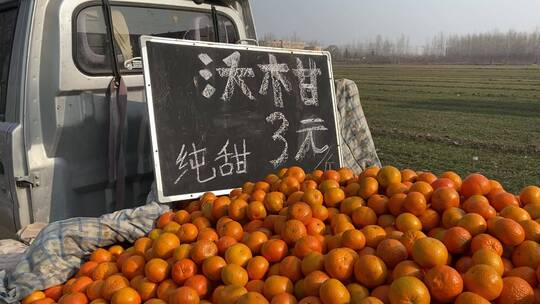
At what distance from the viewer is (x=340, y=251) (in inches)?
76.3

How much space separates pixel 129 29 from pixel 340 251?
2467 mm

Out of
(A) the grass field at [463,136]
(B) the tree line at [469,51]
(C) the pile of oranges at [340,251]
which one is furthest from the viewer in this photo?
(B) the tree line at [469,51]

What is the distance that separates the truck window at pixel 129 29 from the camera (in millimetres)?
3126

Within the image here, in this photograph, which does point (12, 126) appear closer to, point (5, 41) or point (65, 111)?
point (65, 111)

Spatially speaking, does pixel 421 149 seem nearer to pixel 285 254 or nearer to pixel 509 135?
pixel 509 135

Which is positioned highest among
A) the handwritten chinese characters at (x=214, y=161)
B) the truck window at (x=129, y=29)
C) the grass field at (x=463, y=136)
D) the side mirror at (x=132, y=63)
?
the truck window at (x=129, y=29)

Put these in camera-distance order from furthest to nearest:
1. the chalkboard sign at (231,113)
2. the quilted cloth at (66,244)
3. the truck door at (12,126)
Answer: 1. the chalkboard sign at (231,113)
2. the truck door at (12,126)
3. the quilted cloth at (66,244)

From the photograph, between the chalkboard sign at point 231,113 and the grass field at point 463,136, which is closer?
the chalkboard sign at point 231,113

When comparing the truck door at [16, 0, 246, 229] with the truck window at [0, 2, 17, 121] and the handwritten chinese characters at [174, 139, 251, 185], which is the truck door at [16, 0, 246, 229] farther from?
the handwritten chinese characters at [174, 139, 251, 185]

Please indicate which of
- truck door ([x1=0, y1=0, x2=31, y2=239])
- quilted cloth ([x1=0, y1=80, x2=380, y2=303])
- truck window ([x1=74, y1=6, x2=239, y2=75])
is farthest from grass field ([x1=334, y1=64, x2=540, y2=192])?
truck door ([x1=0, y1=0, x2=31, y2=239])

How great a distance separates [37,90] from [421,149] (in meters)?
10.1

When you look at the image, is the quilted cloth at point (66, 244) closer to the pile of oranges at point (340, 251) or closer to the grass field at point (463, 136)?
the pile of oranges at point (340, 251)

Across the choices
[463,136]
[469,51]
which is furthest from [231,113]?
[469,51]

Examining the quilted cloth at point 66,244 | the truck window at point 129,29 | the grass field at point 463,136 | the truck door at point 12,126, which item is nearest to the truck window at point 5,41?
the truck door at point 12,126
